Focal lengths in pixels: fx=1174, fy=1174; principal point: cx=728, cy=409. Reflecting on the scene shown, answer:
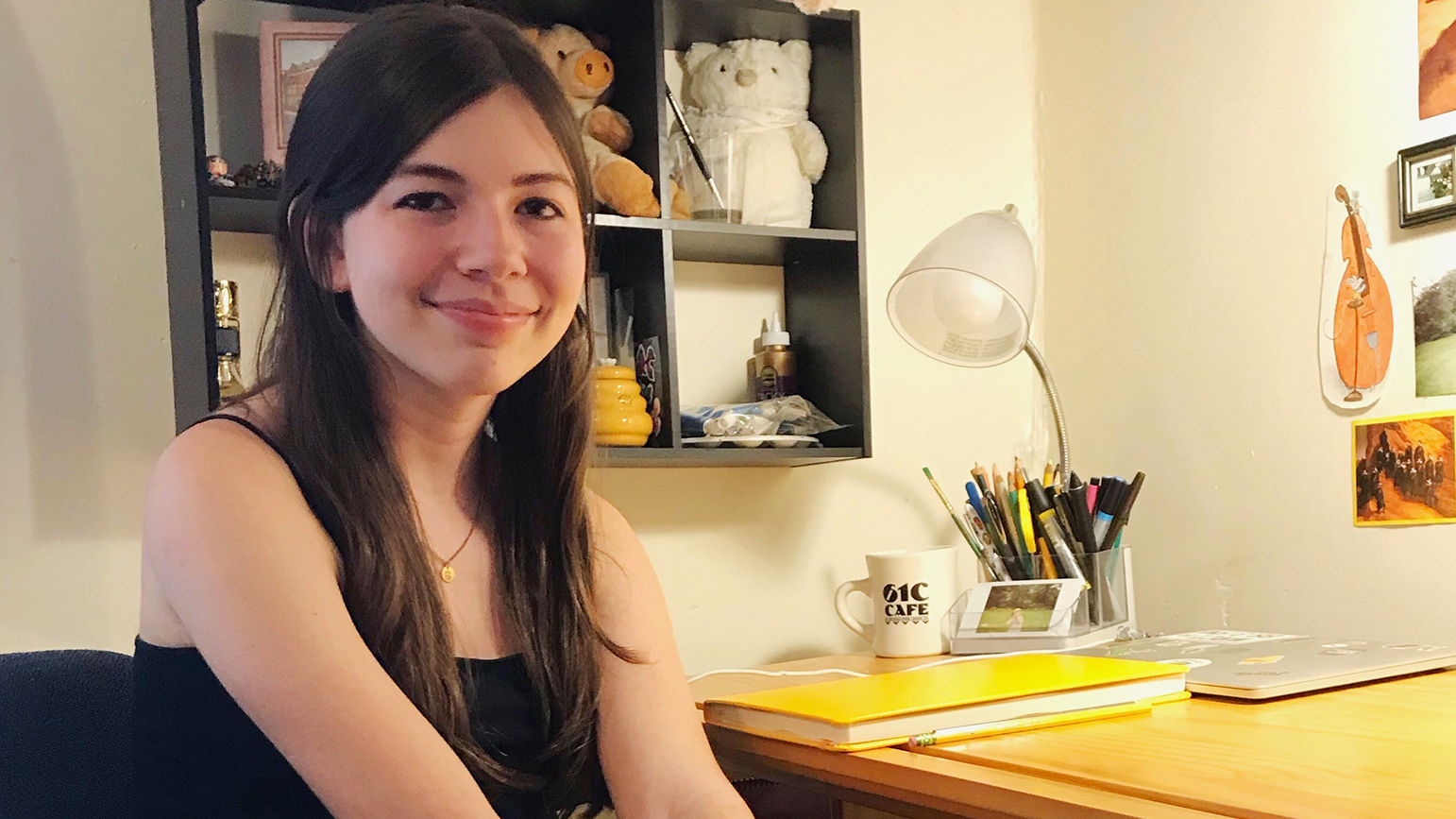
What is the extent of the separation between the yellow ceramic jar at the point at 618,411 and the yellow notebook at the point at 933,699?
13.9 inches

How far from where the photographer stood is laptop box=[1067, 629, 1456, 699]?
99cm

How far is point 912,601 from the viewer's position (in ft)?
4.56

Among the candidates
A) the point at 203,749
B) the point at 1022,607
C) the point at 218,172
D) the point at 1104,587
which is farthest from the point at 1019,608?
the point at 218,172

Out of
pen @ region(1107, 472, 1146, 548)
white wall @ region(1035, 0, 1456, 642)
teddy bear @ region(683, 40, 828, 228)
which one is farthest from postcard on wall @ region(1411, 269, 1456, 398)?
teddy bear @ region(683, 40, 828, 228)

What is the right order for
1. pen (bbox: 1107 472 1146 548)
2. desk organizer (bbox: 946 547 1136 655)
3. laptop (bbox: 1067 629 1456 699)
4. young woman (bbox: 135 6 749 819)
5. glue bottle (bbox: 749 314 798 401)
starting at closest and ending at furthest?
young woman (bbox: 135 6 749 819) < laptop (bbox: 1067 629 1456 699) < desk organizer (bbox: 946 547 1136 655) < pen (bbox: 1107 472 1146 548) < glue bottle (bbox: 749 314 798 401)

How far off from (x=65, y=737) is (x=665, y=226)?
0.79 meters

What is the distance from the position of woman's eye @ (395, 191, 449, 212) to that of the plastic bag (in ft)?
1.91

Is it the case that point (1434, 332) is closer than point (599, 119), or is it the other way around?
point (1434, 332)

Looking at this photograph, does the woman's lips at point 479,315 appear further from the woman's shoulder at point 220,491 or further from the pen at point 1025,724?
the pen at point 1025,724

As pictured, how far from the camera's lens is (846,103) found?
1518 millimetres

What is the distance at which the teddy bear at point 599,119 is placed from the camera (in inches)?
53.3

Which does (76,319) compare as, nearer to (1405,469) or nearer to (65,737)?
(65,737)

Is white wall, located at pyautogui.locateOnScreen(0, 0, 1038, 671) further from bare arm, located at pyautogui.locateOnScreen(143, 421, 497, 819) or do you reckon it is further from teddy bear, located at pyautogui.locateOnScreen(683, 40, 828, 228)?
bare arm, located at pyautogui.locateOnScreen(143, 421, 497, 819)

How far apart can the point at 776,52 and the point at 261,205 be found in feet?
2.25
